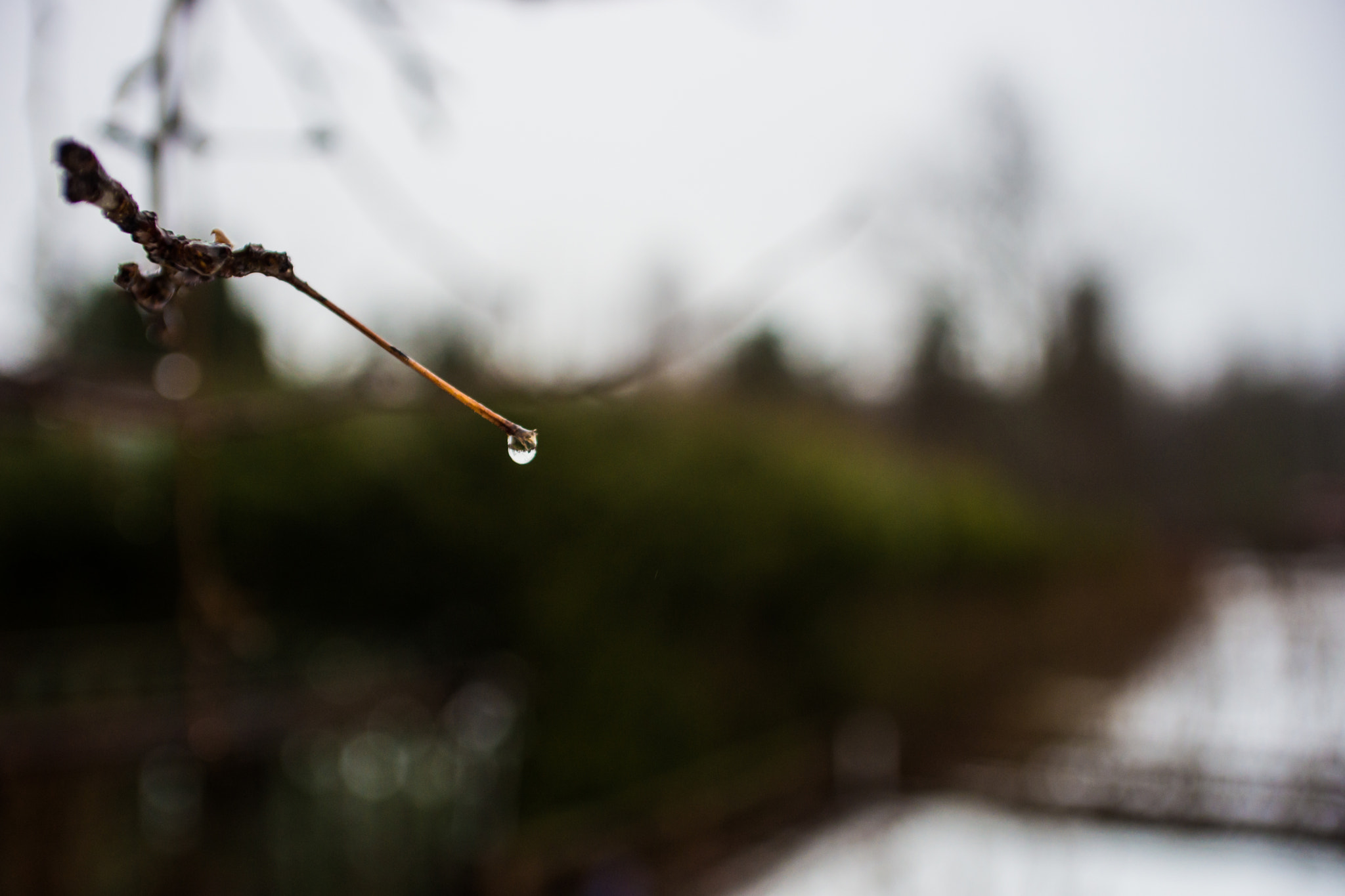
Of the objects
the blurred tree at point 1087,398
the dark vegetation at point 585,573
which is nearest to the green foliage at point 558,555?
the dark vegetation at point 585,573

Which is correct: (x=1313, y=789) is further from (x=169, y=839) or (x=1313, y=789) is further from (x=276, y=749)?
(x=169, y=839)

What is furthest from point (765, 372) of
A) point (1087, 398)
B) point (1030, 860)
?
point (1030, 860)

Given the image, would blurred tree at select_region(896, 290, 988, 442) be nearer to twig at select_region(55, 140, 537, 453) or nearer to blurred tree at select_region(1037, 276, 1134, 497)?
blurred tree at select_region(1037, 276, 1134, 497)

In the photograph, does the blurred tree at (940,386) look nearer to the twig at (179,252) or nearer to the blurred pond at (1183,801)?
the blurred pond at (1183,801)

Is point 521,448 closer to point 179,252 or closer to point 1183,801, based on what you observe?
point 179,252

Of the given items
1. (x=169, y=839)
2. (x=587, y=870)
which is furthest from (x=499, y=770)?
(x=169, y=839)

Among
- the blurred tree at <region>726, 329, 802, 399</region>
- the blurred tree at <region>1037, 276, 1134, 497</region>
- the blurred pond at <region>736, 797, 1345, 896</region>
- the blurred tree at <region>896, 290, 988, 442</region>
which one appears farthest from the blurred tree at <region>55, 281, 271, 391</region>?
the blurred tree at <region>1037, 276, 1134, 497</region>
